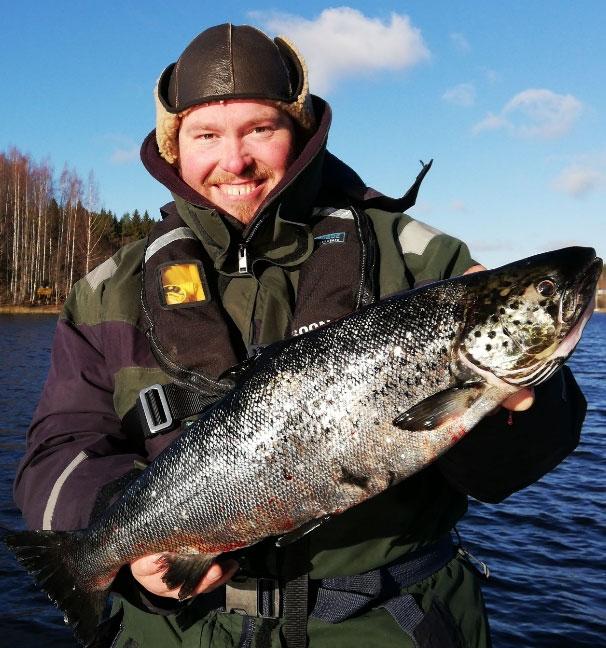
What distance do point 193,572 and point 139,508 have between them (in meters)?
0.34

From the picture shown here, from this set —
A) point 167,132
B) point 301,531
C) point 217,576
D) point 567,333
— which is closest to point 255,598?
point 217,576

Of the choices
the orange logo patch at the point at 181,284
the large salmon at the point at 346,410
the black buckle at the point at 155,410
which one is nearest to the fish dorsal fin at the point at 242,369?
the large salmon at the point at 346,410

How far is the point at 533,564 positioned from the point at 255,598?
7226mm

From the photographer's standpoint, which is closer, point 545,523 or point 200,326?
point 200,326

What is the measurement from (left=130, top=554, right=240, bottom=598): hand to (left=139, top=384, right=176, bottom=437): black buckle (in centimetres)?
54

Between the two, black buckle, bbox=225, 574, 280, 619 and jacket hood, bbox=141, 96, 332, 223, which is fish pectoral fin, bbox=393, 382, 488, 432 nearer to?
black buckle, bbox=225, 574, 280, 619

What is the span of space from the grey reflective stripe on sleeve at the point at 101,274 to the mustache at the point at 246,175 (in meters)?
0.69

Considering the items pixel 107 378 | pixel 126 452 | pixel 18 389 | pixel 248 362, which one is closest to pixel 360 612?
pixel 248 362

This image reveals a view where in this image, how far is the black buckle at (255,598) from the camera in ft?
9.35

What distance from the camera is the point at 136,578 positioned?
290 cm

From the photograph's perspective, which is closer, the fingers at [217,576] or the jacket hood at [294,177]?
the fingers at [217,576]

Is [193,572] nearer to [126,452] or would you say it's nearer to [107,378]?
[126,452]

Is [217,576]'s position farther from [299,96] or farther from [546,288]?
[299,96]

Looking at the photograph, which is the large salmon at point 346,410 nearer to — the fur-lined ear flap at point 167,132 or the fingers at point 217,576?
the fingers at point 217,576
